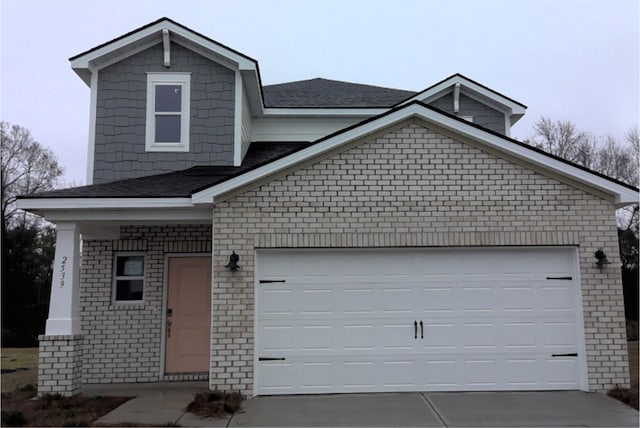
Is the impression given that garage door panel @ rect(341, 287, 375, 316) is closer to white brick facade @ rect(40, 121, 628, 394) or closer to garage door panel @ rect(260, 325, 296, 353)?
white brick facade @ rect(40, 121, 628, 394)

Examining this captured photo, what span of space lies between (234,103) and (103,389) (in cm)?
581

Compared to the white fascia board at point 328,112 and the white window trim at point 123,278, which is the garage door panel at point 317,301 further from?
the white fascia board at point 328,112

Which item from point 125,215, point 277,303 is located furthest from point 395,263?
point 125,215

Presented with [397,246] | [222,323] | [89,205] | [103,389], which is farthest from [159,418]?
[397,246]

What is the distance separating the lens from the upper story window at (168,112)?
1119 cm

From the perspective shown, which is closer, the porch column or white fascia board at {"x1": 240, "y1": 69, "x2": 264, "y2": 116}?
the porch column

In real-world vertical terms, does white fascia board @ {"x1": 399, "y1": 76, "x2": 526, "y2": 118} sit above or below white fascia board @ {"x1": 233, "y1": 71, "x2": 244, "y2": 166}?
above

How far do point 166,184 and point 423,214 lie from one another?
429 centimetres

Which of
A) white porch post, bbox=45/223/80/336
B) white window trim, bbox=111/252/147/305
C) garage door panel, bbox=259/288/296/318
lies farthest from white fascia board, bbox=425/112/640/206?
white porch post, bbox=45/223/80/336

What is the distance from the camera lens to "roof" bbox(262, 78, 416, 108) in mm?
13844

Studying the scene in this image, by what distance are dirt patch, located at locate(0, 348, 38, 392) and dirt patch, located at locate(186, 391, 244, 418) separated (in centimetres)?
379

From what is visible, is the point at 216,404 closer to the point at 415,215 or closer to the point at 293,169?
the point at 293,169

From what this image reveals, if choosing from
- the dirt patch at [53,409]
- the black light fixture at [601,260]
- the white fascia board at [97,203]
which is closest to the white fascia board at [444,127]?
the white fascia board at [97,203]

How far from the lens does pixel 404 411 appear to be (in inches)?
292
